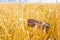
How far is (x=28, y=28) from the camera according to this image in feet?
4.82

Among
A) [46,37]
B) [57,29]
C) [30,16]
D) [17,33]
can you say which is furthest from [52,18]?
[30,16]

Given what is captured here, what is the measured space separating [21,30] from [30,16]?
62 cm

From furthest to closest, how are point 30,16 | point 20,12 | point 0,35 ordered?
point 30,16, point 20,12, point 0,35

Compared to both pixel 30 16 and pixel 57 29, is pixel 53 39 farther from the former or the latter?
pixel 30 16

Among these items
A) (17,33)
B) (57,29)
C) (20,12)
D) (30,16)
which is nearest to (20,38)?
(17,33)

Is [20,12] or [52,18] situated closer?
[52,18]

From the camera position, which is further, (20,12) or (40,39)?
(20,12)

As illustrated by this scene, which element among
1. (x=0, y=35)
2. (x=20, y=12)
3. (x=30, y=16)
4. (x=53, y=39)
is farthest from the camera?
(x=30, y=16)

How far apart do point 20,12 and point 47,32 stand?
41 cm

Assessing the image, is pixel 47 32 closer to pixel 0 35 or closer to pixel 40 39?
pixel 40 39

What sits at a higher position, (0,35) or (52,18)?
(52,18)

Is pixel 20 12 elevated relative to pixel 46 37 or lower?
elevated

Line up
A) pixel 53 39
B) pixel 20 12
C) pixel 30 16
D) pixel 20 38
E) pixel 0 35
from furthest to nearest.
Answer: pixel 30 16 → pixel 20 12 → pixel 0 35 → pixel 53 39 → pixel 20 38

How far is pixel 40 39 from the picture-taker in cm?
133
